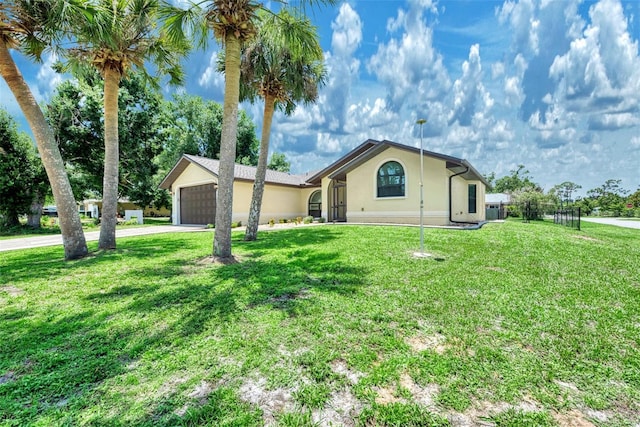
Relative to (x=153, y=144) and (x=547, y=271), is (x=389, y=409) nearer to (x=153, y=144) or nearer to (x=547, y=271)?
(x=547, y=271)

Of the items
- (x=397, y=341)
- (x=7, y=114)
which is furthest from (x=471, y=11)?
(x=7, y=114)

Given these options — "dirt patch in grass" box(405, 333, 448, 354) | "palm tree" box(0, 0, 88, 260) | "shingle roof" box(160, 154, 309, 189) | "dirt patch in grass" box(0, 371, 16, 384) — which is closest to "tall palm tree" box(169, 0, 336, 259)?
"palm tree" box(0, 0, 88, 260)

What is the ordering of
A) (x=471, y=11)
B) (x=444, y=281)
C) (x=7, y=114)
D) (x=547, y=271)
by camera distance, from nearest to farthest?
(x=444, y=281) < (x=547, y=271) < (x=471, y=11) < (x=7, y=114)

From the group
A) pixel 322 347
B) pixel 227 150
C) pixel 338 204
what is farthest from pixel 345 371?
pixel 338 204

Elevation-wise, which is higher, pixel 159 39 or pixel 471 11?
pixel 471 11

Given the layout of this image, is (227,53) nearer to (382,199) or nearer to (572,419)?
(572,419)

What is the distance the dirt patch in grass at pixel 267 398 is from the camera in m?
2.22

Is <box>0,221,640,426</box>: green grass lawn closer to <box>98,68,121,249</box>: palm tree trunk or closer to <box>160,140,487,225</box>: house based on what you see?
<box>98,68,121,249</box>: palm tree trunk

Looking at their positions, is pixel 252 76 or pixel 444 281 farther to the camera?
pixel 252 76

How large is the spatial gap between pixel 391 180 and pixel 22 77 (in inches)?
576

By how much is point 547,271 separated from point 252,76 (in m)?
11.2

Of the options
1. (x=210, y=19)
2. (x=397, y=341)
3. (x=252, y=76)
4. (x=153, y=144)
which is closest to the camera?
(x=397, y=341)

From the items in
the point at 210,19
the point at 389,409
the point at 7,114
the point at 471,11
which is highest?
the point at 471,11

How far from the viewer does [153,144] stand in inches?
1102
